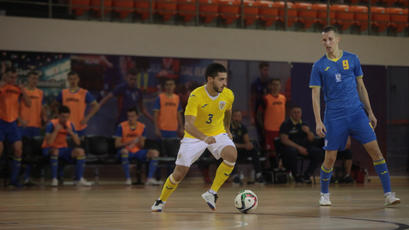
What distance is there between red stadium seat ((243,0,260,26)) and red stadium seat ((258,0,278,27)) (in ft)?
0.48

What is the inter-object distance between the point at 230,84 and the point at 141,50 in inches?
84.5

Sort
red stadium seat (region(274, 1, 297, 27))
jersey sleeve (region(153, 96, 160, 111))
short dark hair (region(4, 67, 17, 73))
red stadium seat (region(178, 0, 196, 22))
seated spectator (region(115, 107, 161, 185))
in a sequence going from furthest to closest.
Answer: red stadium seat (region(274, 1, 297, 27)), red stadium seat (region(178, 0, 196, 22)), jersey sleeve (region(153, 96, 160, 111)), seated spectator (region(115, 107, 161, 185)), short dark hair (region(4, 67, 17, 73))

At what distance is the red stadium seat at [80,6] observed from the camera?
48.5ft

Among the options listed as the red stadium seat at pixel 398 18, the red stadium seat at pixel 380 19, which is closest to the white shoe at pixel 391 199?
the red stadium seat at pixel 380 19

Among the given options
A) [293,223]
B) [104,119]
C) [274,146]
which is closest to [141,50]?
[104,119]

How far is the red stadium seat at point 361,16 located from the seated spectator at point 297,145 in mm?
5150

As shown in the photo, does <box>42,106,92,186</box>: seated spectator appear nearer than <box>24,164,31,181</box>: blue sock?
Yes

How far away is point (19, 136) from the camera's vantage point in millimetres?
12250

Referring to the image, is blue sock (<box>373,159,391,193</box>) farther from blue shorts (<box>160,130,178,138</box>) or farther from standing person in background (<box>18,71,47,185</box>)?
standing person in background (<box>18,71,47,185</box>)

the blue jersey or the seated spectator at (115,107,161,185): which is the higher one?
the blue jersey

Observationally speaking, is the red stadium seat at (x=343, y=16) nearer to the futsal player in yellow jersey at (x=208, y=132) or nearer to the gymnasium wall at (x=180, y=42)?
the gymnasium wall at (x=180, y=42)

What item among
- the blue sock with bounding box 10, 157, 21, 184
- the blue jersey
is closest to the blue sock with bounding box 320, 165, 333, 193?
the blue jersey

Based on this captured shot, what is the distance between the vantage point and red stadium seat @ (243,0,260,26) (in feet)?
54.8

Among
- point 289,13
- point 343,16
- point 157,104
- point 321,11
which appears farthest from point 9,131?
point 343,16
